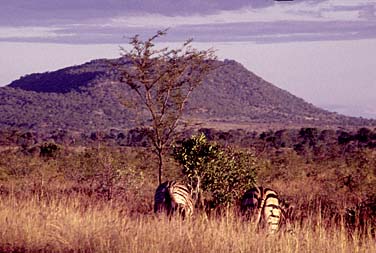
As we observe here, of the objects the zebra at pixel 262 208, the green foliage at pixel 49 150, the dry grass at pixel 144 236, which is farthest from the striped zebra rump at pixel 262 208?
the green foliage at pixel 49 150

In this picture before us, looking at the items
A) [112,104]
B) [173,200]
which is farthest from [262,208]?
[112,104]

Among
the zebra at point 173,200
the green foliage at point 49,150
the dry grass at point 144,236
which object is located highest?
the dry grass at point 144,236

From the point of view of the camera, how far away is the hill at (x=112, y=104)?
355ft

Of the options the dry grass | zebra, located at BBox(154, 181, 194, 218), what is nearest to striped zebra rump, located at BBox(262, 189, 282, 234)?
the dry grass

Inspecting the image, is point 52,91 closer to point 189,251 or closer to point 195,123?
point 195,123

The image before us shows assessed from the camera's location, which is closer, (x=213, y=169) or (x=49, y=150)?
(x=213, y=169)

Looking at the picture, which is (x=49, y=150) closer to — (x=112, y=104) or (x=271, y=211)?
(x=271, y=211)

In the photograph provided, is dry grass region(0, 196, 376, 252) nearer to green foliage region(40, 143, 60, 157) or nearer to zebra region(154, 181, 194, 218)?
zebra region(154, 181, 194, 218)

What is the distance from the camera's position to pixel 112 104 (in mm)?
118938

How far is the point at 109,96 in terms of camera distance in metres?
123

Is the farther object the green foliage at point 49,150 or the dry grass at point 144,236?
the green foliage at point 49,150

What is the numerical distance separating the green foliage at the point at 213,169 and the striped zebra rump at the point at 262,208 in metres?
2.03

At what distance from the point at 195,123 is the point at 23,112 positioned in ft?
304

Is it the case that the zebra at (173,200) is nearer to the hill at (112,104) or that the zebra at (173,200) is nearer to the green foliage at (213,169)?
the green foliage at (213,169)
